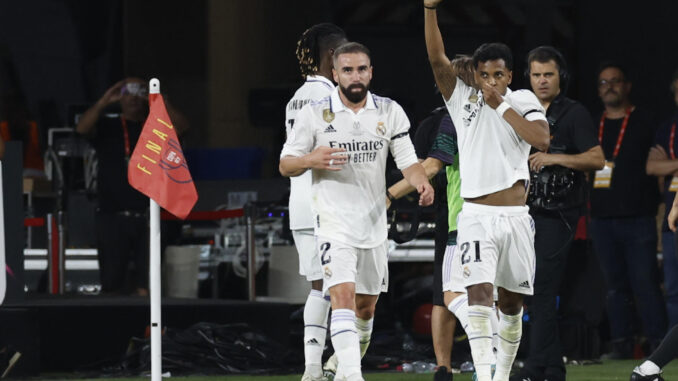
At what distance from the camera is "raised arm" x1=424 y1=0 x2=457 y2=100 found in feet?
25.2

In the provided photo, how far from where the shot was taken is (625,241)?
441 inches

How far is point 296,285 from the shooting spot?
40.5 feet

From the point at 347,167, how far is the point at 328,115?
0.29 metres

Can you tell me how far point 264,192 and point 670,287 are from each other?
418cm

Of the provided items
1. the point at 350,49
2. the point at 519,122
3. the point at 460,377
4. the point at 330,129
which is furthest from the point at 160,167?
the point at 460,377

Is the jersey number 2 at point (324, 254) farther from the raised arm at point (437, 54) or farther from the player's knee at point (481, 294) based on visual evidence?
the raised arm at point (437, 54)

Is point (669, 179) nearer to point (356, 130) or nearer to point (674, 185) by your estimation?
point (674, 185)

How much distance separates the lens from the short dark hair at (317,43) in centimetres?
850

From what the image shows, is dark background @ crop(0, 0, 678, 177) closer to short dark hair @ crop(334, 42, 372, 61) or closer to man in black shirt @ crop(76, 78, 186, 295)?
man in black shirt @ crop(76, 78, 186, 295)

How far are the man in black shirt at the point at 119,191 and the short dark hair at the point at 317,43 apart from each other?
3159 millimetres

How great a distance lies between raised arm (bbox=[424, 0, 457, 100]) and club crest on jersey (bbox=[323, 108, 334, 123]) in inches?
23.4

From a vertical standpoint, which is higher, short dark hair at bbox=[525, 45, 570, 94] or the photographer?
short dark hair at bbox=[525, 45, 570, 94]

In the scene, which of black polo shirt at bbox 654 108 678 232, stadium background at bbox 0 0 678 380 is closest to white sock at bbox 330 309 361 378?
black polo shirt at bbox 654 108 678 232

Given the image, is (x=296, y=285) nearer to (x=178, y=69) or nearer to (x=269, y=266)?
(x=269, y=266)
